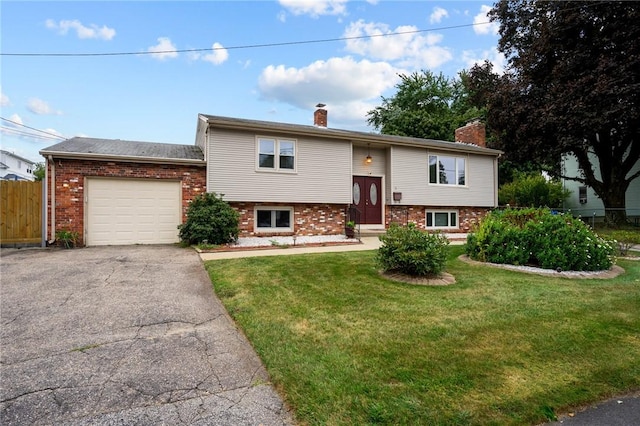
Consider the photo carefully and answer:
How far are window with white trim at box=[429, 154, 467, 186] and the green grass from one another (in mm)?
9272

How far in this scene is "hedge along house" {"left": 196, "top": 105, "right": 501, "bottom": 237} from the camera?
11.4 meters

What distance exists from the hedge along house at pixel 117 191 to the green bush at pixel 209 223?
105 centimetres

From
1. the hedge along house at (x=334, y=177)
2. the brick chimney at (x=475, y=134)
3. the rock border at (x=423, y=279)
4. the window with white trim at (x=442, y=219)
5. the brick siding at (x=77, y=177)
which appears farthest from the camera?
the brick chimney at (x=475, y=134)

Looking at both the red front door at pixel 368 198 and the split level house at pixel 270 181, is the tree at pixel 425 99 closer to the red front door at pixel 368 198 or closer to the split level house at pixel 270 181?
the split level house at pixel 270 181

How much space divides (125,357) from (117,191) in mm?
8500

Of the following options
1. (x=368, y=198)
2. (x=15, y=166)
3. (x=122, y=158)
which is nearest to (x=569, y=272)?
(x=368, y=198)

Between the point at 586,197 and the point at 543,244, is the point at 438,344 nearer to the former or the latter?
the point at 543,244

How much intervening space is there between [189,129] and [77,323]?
13932 millimetres

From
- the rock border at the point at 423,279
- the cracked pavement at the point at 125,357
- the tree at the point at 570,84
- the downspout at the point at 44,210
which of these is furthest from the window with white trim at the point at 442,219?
Answer: the downspout at the point at 44,210

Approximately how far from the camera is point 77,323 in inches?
153

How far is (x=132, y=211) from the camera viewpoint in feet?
34.0

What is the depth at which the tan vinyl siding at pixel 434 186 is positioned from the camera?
549 inches

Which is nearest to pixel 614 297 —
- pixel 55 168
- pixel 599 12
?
pixel 55 168

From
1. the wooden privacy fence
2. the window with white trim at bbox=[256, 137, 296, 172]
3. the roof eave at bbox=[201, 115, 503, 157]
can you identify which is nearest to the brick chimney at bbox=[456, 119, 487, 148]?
the roof eave at bbox=[201, 115, 503, 157]
